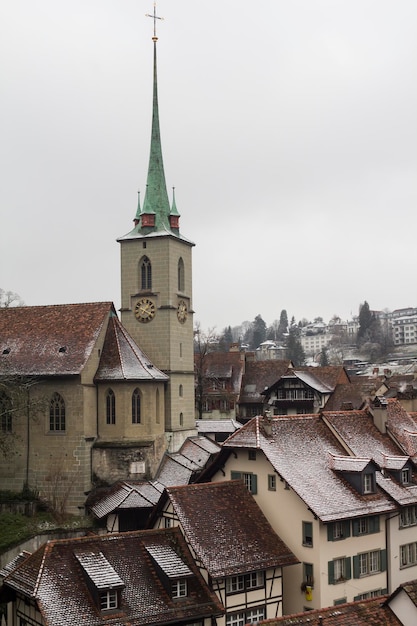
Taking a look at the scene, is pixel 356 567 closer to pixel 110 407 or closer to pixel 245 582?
pixel 245 582

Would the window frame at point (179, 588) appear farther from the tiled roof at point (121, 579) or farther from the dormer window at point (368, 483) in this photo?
the dormer window at point (368, 483)

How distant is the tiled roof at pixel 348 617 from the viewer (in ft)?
72.0

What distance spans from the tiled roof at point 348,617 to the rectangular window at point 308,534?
33.0ft

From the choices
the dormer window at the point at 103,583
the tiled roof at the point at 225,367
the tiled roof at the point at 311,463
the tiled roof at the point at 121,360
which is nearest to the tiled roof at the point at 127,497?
the tiled roof at the point at 121,360

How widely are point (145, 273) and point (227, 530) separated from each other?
1187 inches

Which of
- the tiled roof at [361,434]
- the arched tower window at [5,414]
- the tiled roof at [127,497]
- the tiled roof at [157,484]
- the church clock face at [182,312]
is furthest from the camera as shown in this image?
the church clock face at [182,312]

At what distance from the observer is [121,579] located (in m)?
28.6

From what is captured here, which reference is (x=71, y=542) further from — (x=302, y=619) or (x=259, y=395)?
(x=259, y=395)

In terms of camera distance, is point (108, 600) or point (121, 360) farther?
point (121, 360)

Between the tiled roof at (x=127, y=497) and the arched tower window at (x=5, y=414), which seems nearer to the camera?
the tiled roof at (x=127, y=497)

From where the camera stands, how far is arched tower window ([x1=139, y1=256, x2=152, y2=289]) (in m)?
60.2

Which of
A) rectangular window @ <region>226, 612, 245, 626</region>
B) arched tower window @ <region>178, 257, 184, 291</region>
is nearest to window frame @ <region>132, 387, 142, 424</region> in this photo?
arched tower window @ <region>178, 257, 184, 291</region>

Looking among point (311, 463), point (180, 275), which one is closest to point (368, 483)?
point (311, 463)

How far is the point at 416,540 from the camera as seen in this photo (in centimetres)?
3825
